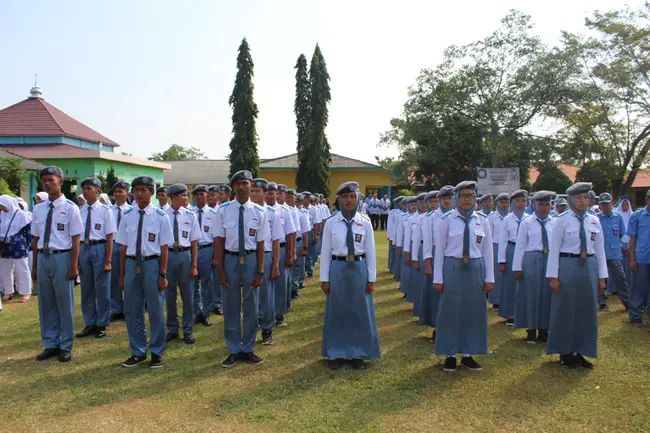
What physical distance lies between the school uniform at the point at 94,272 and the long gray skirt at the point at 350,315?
372 centimetres

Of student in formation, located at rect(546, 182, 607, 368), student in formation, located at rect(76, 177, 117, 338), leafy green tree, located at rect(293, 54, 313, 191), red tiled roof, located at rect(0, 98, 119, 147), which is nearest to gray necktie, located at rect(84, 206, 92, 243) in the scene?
student in formation, located at rect(76, 177, 117, 338)

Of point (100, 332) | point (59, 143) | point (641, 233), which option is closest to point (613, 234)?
point (641, 233)

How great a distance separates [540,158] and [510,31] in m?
8.48

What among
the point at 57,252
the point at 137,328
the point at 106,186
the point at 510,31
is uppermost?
the point at 510,31

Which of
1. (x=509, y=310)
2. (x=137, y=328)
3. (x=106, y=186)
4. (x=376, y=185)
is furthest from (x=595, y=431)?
(x=376, y=185)

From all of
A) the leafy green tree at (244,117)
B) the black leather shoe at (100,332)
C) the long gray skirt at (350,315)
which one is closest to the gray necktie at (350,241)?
the long gray skirt at (350,315)

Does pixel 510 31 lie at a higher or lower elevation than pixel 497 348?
higher

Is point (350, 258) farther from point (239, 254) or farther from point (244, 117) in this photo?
point (244, 117)

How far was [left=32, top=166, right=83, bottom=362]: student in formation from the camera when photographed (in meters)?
6.14

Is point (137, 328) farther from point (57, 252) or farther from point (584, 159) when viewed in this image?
point (584, 159)

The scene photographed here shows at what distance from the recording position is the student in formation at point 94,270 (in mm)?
7598

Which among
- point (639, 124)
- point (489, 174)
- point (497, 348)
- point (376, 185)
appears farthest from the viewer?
point (376, 185)

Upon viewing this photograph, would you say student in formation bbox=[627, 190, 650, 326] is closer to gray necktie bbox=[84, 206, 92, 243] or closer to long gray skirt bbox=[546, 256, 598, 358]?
long gray skirt bbox=[546, 256, 598, 358]

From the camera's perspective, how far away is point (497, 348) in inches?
271
